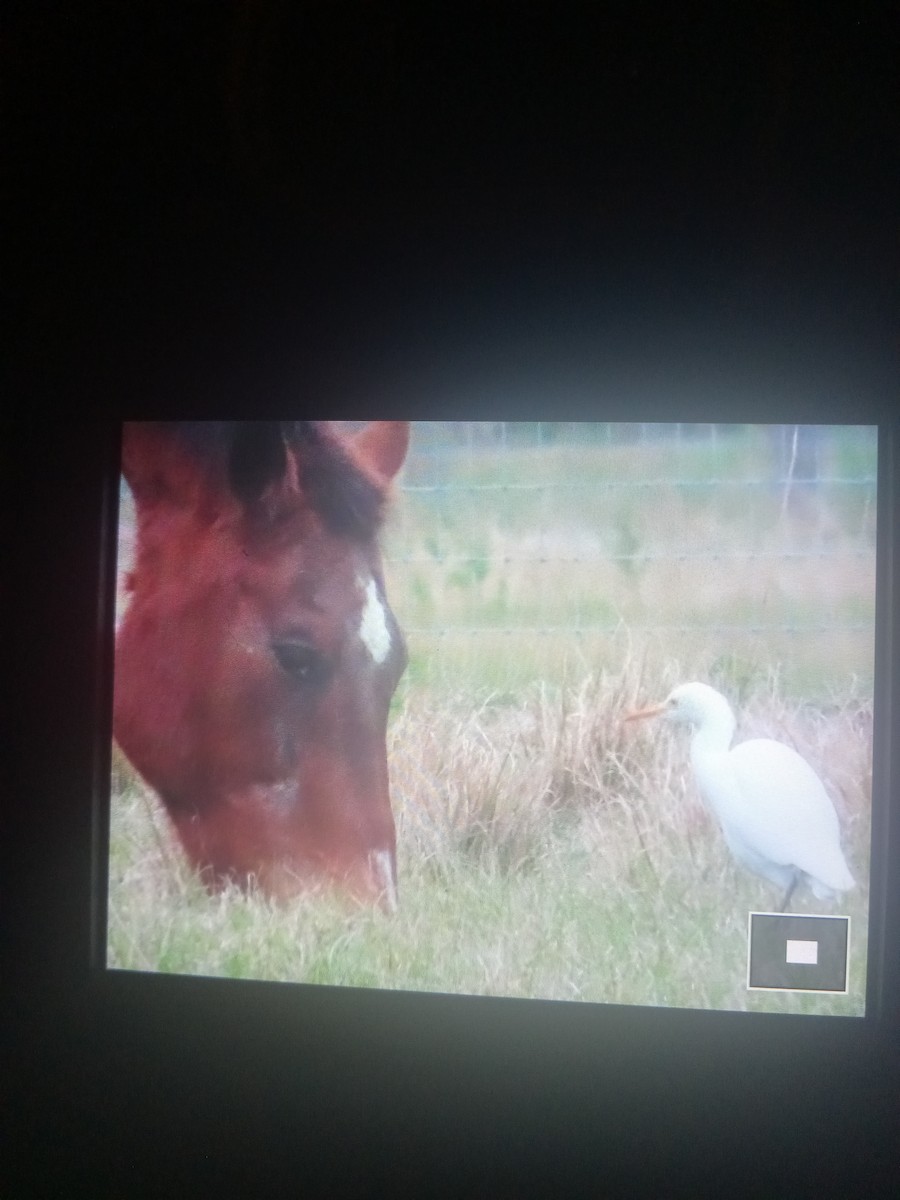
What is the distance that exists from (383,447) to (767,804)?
975mm

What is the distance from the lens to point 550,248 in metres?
1.96

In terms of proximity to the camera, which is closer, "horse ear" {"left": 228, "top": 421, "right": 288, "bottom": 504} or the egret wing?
the egret wing

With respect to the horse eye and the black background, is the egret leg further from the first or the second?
the horse eye

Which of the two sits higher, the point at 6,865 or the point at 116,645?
the point at 116,645

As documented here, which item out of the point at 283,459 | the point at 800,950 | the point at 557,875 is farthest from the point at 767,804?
the point at 283,459

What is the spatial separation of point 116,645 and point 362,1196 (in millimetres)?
1174

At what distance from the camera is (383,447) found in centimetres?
193

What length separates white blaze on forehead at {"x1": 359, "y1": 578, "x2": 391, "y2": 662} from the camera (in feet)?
6.29

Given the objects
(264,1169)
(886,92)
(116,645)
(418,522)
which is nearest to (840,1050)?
(264,1169)

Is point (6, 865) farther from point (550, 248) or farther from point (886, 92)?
point (886, 92)

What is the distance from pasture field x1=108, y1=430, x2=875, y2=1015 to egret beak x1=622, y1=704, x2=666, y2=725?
0.7 inches

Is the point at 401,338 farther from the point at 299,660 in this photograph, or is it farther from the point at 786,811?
the point at 786,811

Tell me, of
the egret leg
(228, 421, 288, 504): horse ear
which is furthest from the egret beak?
(228, 421, 288, 504): horse ear

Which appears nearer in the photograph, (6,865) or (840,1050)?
(840,1050)
